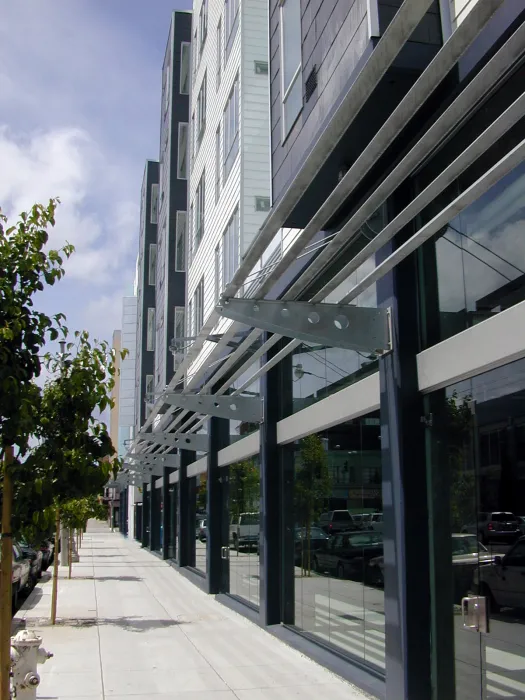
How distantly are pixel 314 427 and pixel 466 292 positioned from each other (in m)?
4.50

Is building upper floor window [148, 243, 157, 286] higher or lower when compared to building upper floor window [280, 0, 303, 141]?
higher

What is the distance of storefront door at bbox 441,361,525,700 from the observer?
614cm

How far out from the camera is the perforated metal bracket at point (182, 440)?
62.9ft

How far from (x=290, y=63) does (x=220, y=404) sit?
20.5 feet

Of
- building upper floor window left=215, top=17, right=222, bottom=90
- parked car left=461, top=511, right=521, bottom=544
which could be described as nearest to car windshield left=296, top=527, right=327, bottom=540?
parked car left=461, top=511, right=521, bottom=544

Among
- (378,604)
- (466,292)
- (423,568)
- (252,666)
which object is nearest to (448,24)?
(466,292)

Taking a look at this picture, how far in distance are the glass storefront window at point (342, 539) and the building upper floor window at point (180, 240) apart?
2037 centimetres

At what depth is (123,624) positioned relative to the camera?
14.4 meters

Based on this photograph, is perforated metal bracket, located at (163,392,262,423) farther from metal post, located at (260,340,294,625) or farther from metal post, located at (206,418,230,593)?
metal post, located at (206,418,230,593)

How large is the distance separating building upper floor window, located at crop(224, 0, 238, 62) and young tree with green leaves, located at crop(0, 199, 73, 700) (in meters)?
12.2

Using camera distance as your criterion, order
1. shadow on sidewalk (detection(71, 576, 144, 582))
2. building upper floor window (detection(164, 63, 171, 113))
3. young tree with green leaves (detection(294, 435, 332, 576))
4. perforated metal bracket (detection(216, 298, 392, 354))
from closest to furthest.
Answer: perforated metal bracket (detection(216, 298, 392, 354)), young tree with green leaves (detection(294, 435, 332, 576)), shadow on sidewalk (detection(71, 576, 144, 582)), building upper floor window (detection(164, 63, 171, 113))

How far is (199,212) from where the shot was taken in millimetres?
22703

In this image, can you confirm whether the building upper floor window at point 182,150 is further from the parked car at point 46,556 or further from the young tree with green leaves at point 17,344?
the young tree with green leaves at point 17,344

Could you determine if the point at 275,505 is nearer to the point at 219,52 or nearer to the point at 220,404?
the point at 220,404
